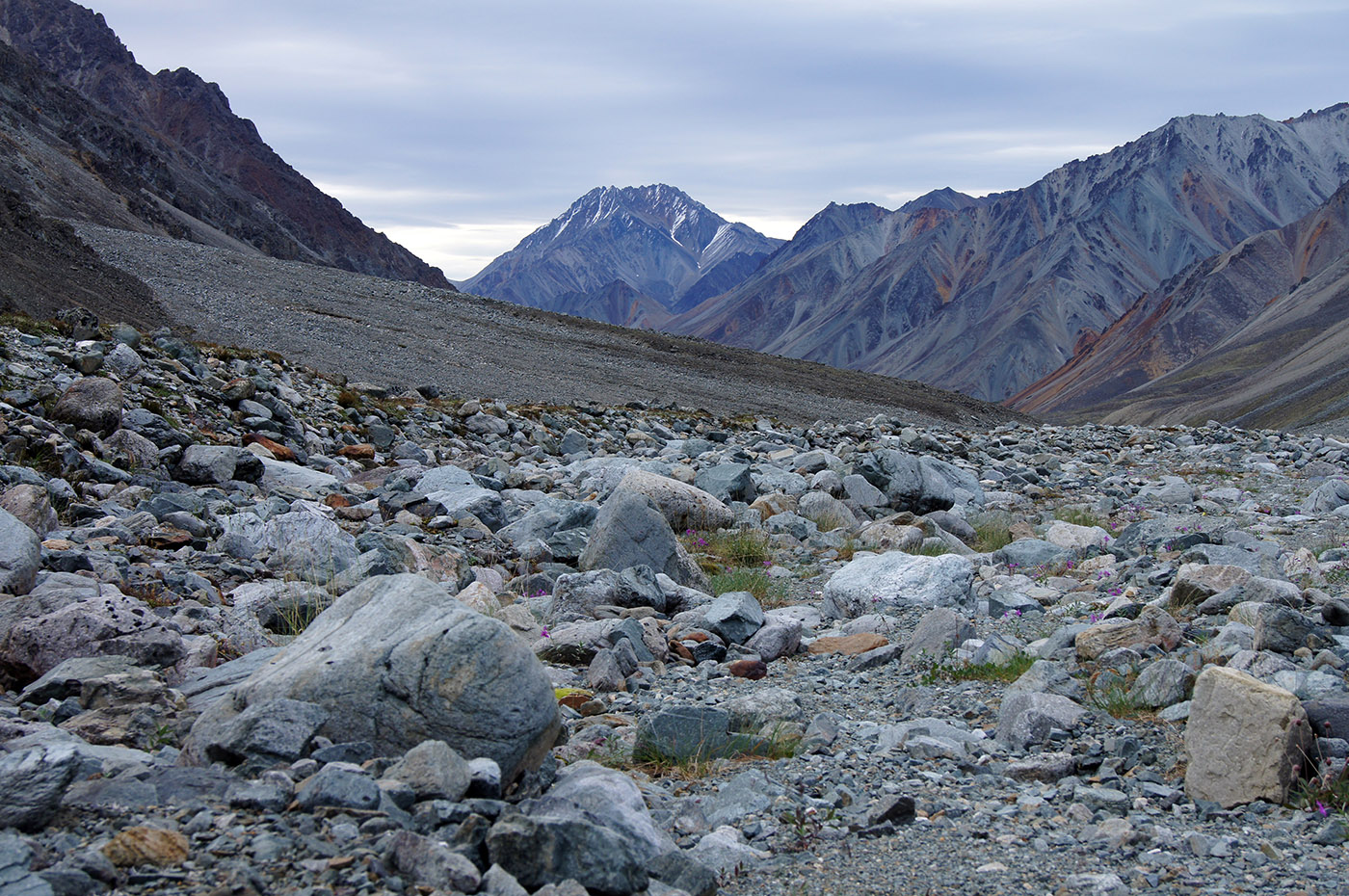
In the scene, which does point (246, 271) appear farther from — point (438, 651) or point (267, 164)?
point (267, 164)

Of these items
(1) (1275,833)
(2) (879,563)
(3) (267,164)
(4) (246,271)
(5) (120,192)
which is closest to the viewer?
(1) (1275,833)

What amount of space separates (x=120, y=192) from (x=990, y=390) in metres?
157

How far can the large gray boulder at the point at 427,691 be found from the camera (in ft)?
11.8

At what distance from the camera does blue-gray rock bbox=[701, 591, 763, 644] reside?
21.6 ft

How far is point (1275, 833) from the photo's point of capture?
3.63 metres

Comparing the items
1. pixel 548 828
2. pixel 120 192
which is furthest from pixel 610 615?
pixel 120 192

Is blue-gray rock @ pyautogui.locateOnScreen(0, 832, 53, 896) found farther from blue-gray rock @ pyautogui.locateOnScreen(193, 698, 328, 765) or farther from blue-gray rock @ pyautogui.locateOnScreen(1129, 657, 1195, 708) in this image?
blue-gray rock @ pyautogui.locateOnScreen(1129, 657, 1195, 708)

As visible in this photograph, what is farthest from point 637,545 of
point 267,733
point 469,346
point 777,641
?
point 469,346

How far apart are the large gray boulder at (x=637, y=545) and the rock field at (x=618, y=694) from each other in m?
0.03

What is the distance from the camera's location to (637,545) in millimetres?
8094

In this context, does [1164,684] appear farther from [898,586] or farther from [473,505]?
[473,505]

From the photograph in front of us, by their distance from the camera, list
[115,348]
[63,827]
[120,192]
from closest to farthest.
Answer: [63,827], [115,348], [120,192]

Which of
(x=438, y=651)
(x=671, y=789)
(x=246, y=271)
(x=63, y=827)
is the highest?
(x=246, y=271)

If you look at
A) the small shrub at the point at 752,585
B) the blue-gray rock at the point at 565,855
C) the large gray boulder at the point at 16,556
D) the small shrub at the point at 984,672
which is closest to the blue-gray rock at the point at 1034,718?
the small shrub at the point at 984,672
